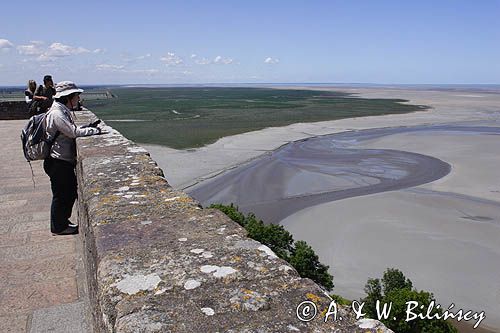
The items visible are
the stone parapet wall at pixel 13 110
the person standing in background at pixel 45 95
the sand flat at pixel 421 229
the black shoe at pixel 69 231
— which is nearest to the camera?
the black shoe at pixel 69 231

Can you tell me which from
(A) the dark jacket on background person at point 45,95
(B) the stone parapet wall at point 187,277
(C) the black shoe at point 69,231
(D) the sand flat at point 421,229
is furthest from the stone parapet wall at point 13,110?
(B) the stone parapet wall at point 187,277

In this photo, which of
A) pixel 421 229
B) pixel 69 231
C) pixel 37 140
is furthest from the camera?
pixel 421 229

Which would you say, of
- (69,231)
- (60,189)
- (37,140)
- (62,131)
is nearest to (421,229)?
(69,231)

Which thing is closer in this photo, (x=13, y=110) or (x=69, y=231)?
(x=69, y=231)

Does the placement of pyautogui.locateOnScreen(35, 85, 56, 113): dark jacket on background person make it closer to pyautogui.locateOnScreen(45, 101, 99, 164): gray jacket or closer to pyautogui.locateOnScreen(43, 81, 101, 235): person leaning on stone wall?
pyautogui.locateOnScreen(43, 81, 101, 235): person leaning on stone wall

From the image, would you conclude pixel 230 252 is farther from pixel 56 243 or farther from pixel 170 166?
pixel 170 166

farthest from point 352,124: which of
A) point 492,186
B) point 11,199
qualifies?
point 11,199

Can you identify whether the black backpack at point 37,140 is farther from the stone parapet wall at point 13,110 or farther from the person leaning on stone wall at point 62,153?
the stone parapet wall at point 13,110

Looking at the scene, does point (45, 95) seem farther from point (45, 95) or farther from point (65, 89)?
point (65, 89)
